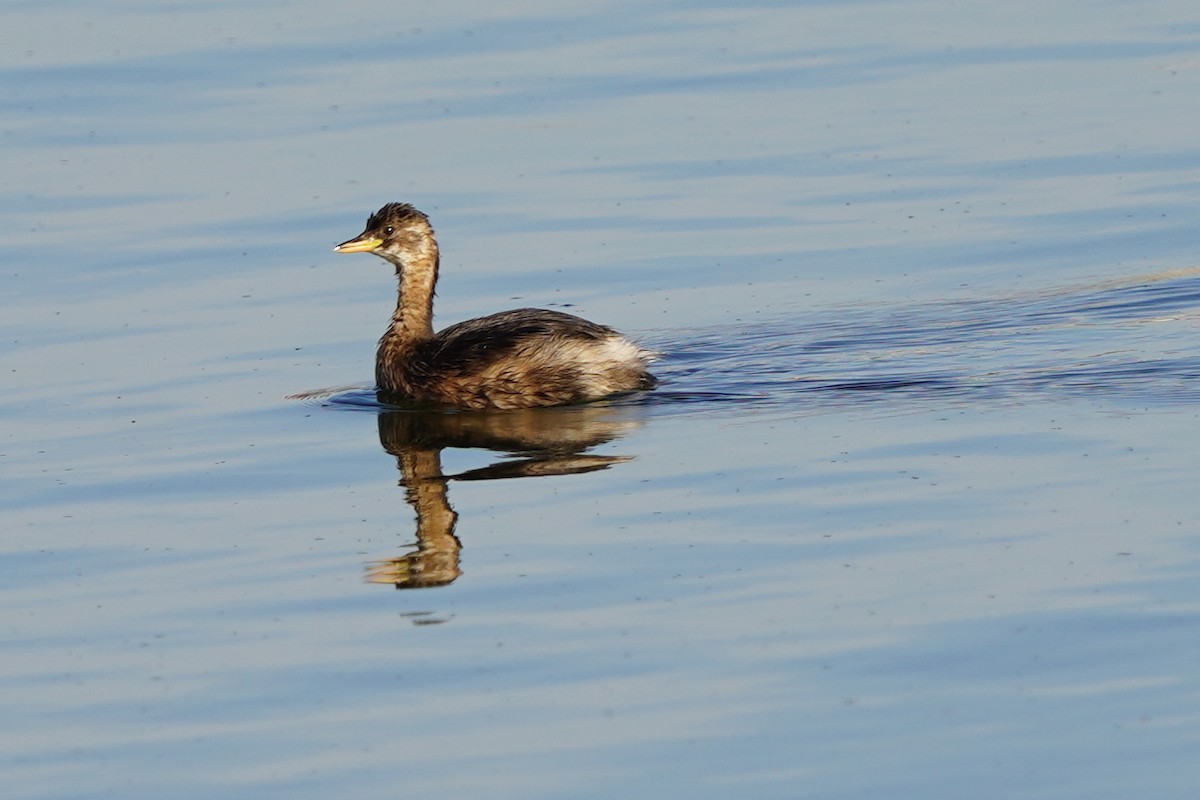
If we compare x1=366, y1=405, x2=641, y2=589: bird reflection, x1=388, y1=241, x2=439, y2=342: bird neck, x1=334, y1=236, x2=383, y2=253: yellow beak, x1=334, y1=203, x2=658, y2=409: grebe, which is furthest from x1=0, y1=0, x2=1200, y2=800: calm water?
x1=334, y1=236, x2=383, y2=253: yellow beak

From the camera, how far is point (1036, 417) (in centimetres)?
1017

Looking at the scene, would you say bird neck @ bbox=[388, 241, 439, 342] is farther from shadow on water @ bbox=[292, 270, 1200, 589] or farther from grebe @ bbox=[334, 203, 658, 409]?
shadow on water @ bbox=[292, 270, 1200, 589]

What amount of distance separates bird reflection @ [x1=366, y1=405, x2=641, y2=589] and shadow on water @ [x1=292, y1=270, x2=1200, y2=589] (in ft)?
0.04

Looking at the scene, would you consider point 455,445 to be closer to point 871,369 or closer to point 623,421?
point 623,421

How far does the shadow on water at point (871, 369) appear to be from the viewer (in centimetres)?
1052

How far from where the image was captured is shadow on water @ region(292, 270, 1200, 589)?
34.5ft

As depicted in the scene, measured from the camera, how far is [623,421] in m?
10.9

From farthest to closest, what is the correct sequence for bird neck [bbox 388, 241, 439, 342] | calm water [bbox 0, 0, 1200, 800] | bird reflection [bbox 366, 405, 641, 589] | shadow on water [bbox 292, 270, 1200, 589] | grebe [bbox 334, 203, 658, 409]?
bird neck [bbox 388, 241, 439, 342] < grebe [bbox 334, 203, 658, 409] < shadow on water [bbox 292, 270, 1200, 589] < bird reflection [bbox 366, 405, 641, 589] < calm water [bbox 0, 0, 1200, 800]

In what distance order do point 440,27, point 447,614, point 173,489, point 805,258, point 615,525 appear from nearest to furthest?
1. point 447,614
2. point 615,525
3. point 173,489
4. point 805,258
5. point 440,27

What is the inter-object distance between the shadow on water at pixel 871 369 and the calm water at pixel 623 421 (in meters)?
0.04

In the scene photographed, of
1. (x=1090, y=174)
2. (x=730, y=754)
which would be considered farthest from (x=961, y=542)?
(x=1090, y=174)

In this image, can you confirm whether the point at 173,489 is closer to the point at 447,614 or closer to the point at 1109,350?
the point at 447,614

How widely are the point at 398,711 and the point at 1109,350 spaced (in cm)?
560

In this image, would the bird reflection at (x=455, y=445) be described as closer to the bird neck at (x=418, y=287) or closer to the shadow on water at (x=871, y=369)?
the shadow on water at (x=871, y=369)
